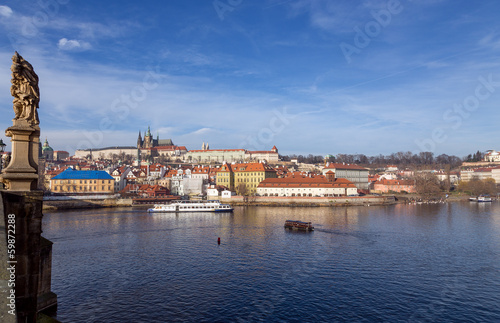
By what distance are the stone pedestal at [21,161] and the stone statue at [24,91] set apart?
0.21 meters

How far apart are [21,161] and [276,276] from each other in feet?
61.2

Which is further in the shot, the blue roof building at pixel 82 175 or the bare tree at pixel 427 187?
the bare tree at pixel 427 187

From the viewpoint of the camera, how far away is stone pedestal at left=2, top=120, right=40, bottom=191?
8.41m

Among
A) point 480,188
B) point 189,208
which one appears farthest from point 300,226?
point 480,188

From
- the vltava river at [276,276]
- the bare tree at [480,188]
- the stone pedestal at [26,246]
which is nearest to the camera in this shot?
the stone pedestal at [26,246]

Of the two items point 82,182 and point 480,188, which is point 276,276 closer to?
point 82,182

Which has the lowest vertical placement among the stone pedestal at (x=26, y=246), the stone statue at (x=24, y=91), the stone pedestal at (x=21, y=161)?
the stone pedestal at (x=26, y=246)

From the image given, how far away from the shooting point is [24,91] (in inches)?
344

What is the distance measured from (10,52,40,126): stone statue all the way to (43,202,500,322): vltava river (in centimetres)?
1169

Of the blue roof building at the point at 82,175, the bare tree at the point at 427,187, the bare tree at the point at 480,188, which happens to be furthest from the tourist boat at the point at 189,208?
the bare tree at the point at 480,188

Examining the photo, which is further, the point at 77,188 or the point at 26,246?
the point at 77,188

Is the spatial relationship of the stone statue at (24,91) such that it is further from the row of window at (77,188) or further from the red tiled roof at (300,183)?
the row of window at (77,188)

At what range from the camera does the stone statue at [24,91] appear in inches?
337

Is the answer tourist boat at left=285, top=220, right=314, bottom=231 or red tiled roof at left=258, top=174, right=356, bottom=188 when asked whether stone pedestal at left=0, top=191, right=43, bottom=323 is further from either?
red tiled roof at left=258, top=174, right=356, bottom=188
